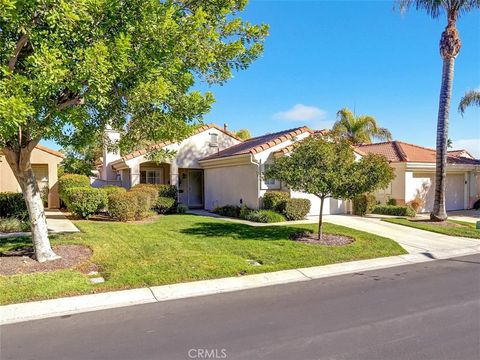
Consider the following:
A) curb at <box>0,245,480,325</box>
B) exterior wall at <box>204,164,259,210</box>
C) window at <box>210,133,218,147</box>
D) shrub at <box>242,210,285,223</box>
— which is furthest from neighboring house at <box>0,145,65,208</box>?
curb at <box>0,245,480,325</box>

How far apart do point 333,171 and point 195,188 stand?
12790mm

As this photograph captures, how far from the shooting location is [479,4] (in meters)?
15.0

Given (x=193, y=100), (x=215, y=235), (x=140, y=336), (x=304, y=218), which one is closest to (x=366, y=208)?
(x=304, y=218)

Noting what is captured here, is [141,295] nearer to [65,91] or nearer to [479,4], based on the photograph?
[65,91]

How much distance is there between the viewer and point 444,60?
1562cm

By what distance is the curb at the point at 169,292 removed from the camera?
5945 millimetres

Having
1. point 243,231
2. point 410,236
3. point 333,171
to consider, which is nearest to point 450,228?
point 410,236

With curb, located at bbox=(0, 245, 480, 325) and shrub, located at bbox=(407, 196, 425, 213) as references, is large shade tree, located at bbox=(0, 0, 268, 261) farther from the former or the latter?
shrub, located at bbox=(407, 196, 425, 213)

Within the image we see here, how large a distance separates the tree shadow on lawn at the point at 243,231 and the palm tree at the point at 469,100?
52.8 feet

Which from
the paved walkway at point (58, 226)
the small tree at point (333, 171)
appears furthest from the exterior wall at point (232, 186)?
the paved walkway at point (58, 226)

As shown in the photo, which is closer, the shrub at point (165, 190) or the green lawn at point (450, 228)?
the green lawn at point (450, 228)

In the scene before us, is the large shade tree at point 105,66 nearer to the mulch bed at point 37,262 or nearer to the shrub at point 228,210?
the mulch bed at point 37,262

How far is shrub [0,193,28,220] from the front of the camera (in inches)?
576

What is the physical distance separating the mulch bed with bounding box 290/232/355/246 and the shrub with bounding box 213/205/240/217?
574cm
